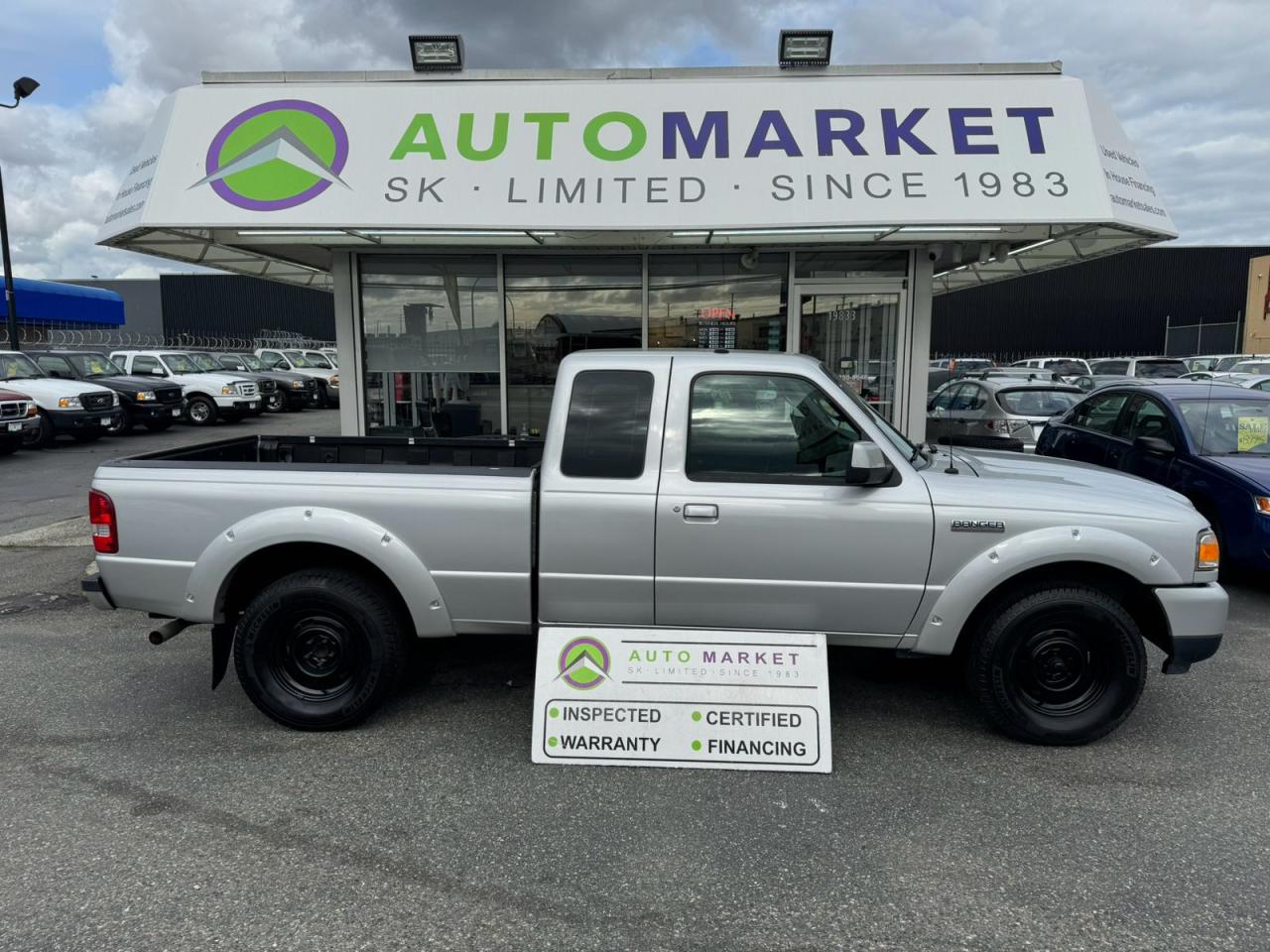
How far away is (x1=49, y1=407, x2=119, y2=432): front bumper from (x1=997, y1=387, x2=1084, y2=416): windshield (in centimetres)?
1558

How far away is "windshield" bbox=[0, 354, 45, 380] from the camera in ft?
50.0

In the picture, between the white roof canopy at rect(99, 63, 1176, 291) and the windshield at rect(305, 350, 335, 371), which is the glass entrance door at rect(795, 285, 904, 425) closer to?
the white roof canopy at rect(99, 63, 1176, 291)

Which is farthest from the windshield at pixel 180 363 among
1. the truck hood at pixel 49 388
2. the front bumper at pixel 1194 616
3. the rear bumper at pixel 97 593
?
the front bumper at pixel 1194 616

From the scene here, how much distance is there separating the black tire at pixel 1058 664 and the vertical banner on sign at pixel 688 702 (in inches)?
32.0

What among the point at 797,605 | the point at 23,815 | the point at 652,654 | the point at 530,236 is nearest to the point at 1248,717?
the point at 797,605

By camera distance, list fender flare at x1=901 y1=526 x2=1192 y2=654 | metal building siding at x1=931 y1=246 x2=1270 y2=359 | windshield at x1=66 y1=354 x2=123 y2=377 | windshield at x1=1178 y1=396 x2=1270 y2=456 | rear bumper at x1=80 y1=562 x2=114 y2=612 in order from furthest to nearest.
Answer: metal building siding at x1=931 y1=246 x2=1270 y2=359 → windshield at x1=66 y1=354 x2=123 y2=377 → windshield at x1=1178 y1=396 x2=1270 y2=456 → rear bumper at x1=80 y1=562 x2=114 y2=612 → fender flare at x1=901 y1=526 x2=1192 y2=654

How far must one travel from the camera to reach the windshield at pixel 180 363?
20.2 m

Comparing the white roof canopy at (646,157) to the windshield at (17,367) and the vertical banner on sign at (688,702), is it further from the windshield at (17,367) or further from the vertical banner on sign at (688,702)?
the windshield at (17,367)

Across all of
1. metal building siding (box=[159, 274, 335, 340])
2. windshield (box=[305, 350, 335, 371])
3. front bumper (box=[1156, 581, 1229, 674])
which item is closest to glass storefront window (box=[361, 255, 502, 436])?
front bumper (box=[1156, 581, 1229, 674])

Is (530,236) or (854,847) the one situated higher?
(530,236)

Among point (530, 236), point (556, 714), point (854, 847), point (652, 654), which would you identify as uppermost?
point (530, 236)

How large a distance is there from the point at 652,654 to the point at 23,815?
2.66 meters

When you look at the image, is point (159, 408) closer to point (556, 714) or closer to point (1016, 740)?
point (556, 714)

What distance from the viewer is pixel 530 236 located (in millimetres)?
7562
